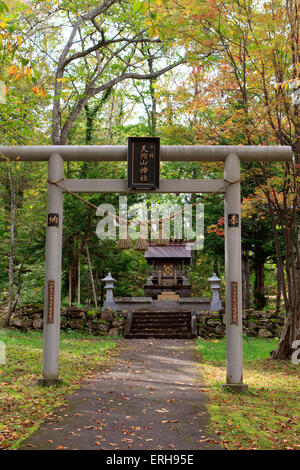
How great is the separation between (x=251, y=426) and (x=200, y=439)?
2.76 ft

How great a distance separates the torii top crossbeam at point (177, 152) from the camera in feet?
24.4

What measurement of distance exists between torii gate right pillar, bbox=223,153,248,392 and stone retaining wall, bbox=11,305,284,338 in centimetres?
890

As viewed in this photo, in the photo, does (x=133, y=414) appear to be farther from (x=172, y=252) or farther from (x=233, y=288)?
(x=172, y=252)

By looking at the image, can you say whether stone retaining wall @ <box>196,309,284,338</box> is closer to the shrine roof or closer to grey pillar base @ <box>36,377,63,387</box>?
the shrine roof

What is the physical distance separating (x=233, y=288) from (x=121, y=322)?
991cm

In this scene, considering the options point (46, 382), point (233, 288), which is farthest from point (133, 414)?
point (233, 288)

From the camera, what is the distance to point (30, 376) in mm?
7965

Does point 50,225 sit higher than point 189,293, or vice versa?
point 50,225

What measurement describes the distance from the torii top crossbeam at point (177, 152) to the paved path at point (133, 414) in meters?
3.94

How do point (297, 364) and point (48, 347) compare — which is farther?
point (297, 364)

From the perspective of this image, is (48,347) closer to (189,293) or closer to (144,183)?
(144,183)

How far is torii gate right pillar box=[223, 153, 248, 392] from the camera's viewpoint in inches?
279
